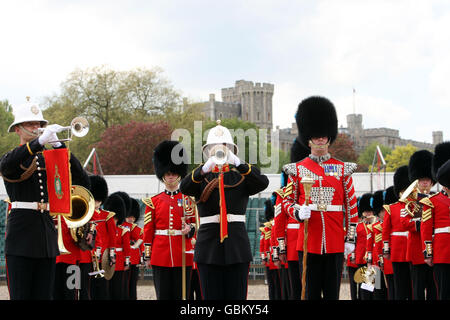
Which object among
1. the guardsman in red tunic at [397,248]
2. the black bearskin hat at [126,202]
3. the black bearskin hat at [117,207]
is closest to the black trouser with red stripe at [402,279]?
the guardsman in red tunic at [397,248]

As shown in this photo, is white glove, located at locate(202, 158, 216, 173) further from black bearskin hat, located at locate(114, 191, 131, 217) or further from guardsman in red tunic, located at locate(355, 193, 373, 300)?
black bearskin hat, located at locate(114, 191, 131, 217)

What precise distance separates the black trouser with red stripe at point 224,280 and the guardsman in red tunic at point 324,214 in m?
0.58

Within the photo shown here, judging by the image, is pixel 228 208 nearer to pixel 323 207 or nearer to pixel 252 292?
pixel 323 207

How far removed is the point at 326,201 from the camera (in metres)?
6.34

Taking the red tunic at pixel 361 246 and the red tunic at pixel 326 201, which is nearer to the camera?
the red tunic at pixel 326 201

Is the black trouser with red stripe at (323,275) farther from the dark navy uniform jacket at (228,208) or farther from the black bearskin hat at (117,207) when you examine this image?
the black bearskin hat at (117,207)

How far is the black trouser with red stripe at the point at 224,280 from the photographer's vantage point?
6.10m

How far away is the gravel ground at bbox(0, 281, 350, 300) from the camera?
14622 millimetres

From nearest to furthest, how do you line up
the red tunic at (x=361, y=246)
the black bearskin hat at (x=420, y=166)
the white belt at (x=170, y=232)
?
1. the white belt at (x=170, y=232)
2. the black bearskin hat at (x=420, y=166)
3. the red tunic at (x=361, y=246)

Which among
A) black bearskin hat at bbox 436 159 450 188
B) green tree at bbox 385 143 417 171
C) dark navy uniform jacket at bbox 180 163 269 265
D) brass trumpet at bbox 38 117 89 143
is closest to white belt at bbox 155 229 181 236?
dark navy uniform jacket at bbox 180 163 269 265

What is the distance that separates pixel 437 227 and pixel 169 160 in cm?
299

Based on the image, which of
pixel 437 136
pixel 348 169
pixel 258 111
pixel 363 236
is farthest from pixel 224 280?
pixel 437 136

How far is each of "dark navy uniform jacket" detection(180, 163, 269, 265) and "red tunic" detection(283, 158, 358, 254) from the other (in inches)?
15.3

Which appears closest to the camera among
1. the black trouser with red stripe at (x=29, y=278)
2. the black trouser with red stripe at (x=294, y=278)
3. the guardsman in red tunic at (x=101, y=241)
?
the black trouser with red stripe at (x=29, y=278)
